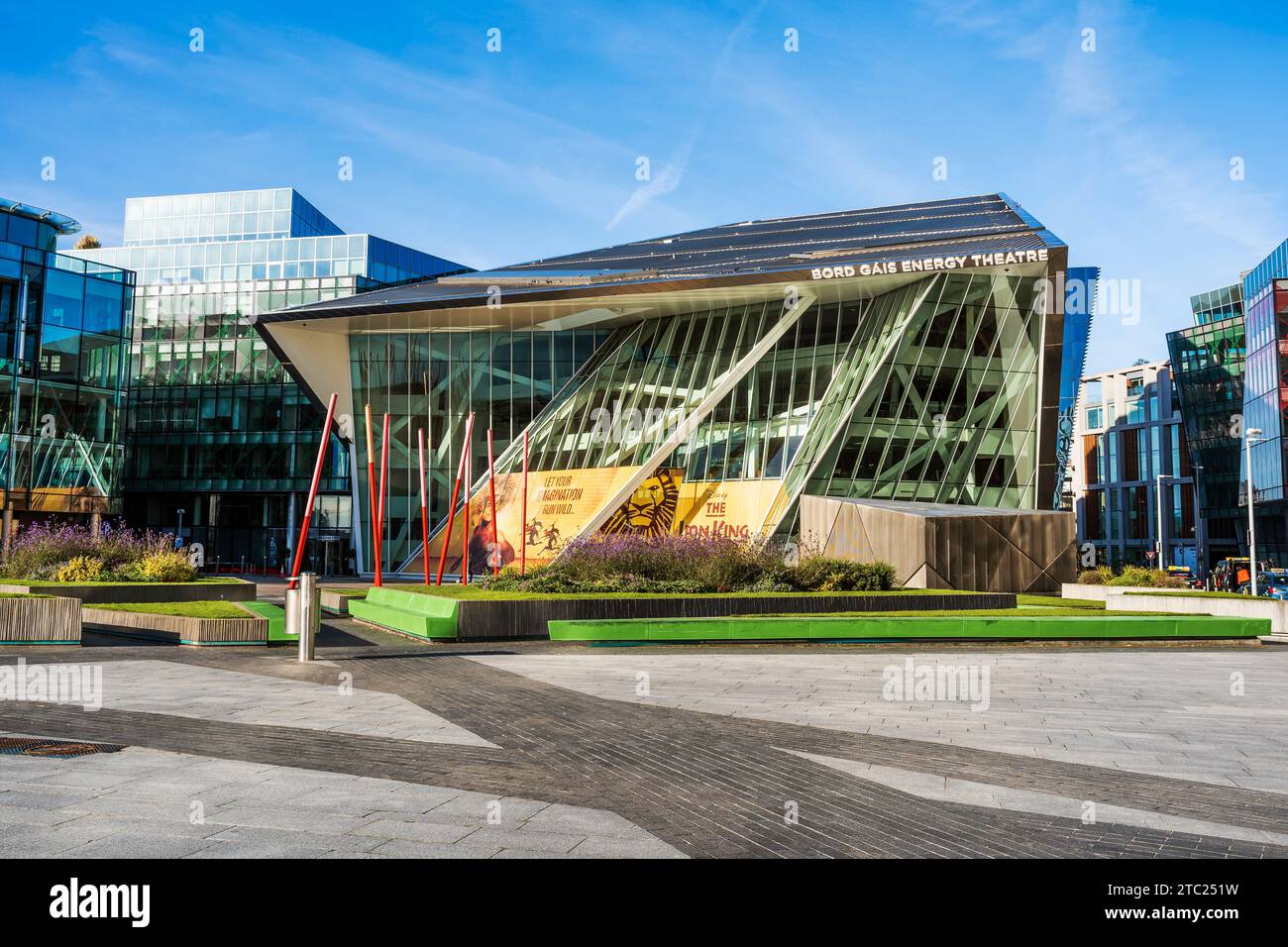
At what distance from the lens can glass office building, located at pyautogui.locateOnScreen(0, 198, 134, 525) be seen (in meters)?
50.4

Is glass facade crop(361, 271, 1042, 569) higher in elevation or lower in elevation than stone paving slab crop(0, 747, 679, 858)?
higher

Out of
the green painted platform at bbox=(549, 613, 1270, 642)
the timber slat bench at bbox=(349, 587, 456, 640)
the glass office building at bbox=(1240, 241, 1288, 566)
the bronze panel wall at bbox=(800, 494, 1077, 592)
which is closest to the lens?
the timber slat bench at bbox=(349, 587, 456, 640)

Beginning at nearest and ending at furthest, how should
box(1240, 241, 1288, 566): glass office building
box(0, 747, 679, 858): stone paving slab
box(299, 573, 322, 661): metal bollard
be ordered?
1. box(0, 747, 679, 858): stone paving slab
2. box(299, 573, 322, 661): metal bollard
3. box(1240, 241, 1288, 566): glass office building

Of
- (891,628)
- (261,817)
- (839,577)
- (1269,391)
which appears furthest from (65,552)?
(1269,391)

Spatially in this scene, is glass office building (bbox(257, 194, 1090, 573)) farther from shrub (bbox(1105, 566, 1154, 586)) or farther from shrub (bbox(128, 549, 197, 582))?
shrub (bbox(128, 549, 197, 582))

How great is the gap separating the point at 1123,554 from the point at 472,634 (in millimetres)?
102291

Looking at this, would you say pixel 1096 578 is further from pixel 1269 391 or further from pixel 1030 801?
pixel 1269 391

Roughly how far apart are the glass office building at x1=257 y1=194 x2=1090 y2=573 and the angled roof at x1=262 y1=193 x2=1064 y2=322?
20 centimetres

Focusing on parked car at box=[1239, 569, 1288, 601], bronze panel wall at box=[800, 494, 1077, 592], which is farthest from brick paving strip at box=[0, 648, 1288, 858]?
parked car at box=[1239, 569, 1288, 601]

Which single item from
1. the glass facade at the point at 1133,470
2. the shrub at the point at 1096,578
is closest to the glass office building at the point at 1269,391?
the glass facade at the point at 1133,470

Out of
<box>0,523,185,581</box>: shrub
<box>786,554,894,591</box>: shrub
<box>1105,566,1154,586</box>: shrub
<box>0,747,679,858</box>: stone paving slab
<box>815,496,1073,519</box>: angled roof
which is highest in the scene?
<box>815,496,1073,519</box>: angled roof

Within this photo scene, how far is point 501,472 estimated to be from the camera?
45844mm
